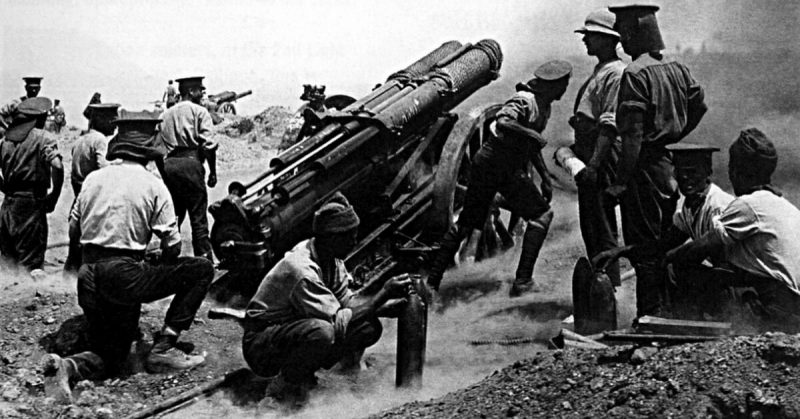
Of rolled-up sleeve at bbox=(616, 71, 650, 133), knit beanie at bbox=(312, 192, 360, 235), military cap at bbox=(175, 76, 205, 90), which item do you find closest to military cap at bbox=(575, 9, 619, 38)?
rolled-up sleeve at bbox=(616, 71, 650, 133)

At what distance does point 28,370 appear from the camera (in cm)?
712

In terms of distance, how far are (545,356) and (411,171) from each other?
399cm

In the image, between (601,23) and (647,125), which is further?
(601,23)

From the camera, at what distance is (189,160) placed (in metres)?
9.87

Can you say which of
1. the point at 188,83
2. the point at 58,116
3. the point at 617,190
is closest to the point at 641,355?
the point at 617,190

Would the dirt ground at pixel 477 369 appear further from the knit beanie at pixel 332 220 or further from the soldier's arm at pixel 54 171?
the knit beanie at pixel 332 220

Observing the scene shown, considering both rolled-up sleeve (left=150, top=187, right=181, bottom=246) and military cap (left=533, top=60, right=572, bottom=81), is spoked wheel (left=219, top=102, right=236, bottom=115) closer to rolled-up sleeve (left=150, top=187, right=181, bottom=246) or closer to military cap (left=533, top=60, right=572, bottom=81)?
military cap (left=533, top=60, right=572, bottom=81)

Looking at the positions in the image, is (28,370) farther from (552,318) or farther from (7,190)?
(552,318)

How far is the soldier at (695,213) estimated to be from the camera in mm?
6551

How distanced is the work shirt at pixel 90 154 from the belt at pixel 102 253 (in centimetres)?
225

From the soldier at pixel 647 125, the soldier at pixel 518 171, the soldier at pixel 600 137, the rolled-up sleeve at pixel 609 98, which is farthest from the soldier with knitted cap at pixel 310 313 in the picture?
the soldier at pixel 518 171

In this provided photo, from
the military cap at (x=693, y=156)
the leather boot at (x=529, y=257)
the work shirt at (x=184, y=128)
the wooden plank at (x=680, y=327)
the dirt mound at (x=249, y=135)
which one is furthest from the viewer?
the dirt mound at (x=249, y=135)

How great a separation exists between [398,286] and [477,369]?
3.44 ft

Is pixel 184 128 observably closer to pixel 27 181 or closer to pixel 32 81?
pixel 27 181
